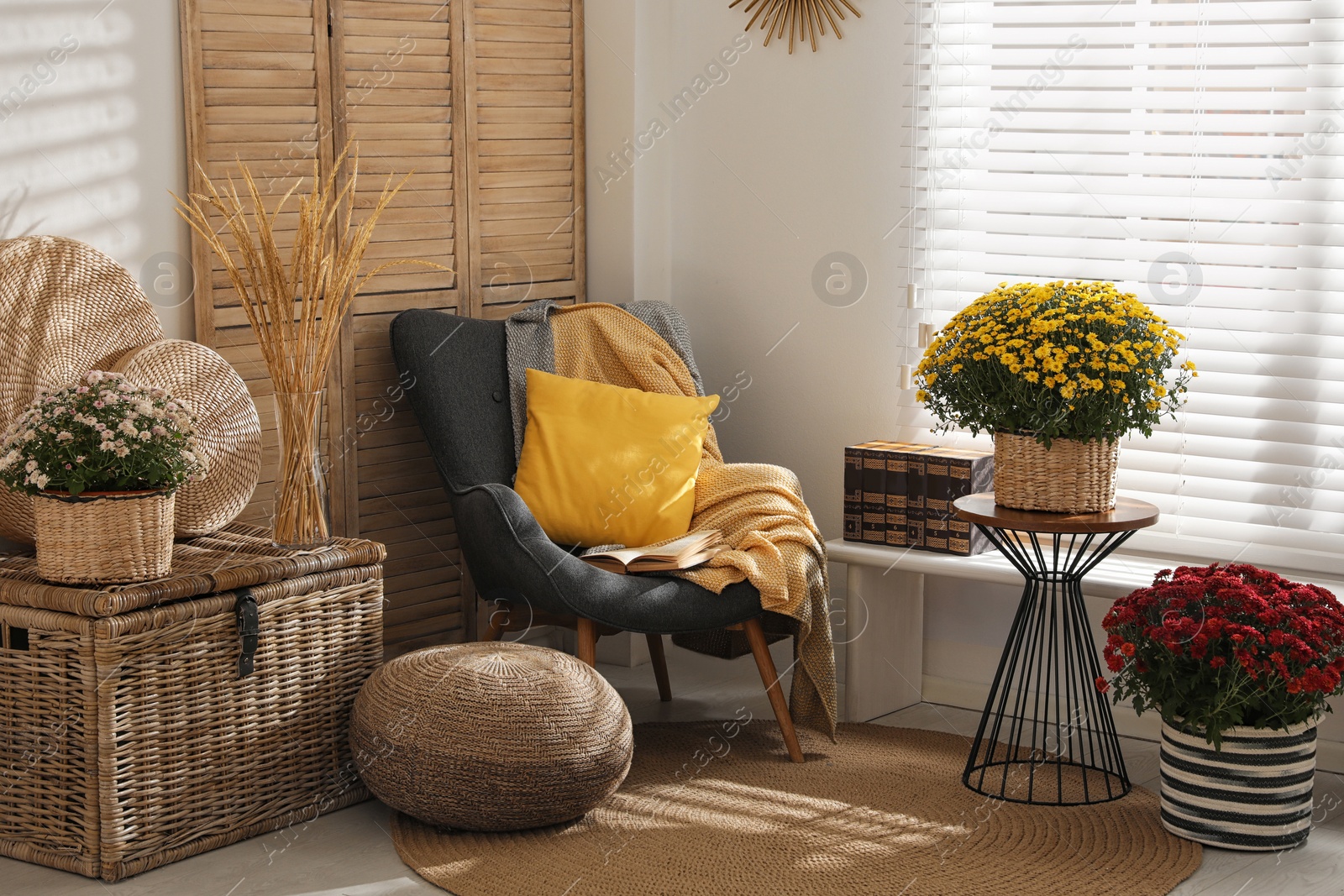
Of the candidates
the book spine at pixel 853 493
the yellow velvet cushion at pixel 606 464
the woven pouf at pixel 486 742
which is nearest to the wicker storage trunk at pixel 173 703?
the woven pouf at pixel 486 742

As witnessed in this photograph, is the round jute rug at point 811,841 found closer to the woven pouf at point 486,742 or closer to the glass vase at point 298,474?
the woven pouf at point 486,742

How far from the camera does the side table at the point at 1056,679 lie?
2730 millimetres

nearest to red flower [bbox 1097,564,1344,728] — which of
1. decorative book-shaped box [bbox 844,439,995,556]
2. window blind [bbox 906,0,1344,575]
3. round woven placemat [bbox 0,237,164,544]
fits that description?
window blind [bbox 906,0,1344,575]

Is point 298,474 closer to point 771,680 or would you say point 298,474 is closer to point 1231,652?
point 771,680

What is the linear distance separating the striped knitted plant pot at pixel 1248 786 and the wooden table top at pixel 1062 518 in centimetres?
39

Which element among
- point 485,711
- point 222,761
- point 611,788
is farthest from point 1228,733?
point 222,761

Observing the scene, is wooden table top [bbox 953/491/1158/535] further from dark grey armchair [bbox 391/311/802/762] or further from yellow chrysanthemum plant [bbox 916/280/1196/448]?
dark grey armchair [bbox 391/311/802/762]

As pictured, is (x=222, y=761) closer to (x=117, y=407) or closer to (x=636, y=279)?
(x=117, y=407)

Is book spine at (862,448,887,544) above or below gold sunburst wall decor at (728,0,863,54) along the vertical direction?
below

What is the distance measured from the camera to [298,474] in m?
2.81

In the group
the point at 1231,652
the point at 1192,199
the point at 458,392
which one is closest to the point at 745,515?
the point at 458,392

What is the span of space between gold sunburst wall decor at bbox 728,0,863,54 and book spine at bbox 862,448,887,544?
3.52 ft

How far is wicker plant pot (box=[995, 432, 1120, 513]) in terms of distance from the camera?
2707mm

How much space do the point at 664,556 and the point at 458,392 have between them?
667 millimetres
